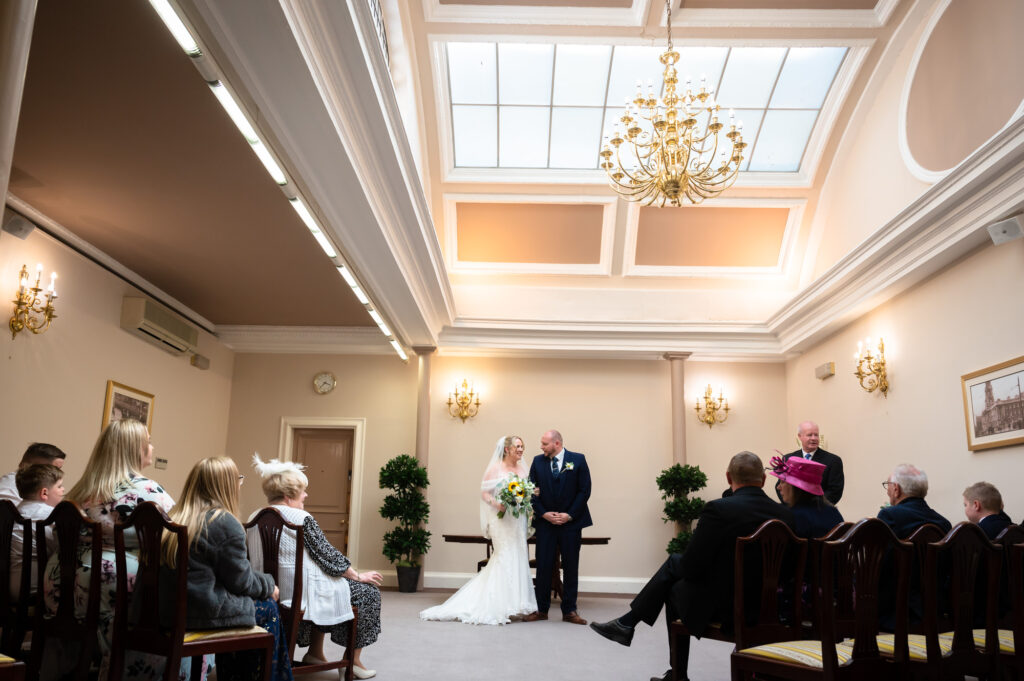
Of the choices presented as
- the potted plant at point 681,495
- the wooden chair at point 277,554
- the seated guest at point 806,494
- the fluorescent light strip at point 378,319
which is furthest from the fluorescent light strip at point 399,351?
the seated guest at point 806,494

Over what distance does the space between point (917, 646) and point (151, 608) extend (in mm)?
3036

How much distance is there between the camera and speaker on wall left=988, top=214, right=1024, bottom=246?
18.2 feet

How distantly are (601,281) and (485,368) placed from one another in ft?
6.46

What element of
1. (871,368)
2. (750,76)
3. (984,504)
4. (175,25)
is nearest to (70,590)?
(175,25)

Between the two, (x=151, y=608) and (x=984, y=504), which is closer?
(x=151, y=608)

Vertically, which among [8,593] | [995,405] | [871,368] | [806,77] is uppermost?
[806,77]

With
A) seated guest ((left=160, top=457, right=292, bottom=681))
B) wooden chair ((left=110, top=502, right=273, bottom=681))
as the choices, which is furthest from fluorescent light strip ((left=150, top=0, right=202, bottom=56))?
wooden chair ((left=110, top=502, right=273, bottom=681))

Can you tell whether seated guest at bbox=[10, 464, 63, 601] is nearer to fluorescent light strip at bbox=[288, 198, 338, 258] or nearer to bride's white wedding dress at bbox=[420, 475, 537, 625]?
fluorescent light strip at bbox=[288, 198, 338, 258]

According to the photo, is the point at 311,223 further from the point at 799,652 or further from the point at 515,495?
the point at 799,652

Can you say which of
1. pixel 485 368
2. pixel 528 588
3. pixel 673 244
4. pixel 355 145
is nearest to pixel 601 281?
pixel 673 244

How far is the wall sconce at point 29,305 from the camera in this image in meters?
6.32

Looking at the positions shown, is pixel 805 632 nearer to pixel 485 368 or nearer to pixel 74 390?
pixel 74 390

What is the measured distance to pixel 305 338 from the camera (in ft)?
34.4

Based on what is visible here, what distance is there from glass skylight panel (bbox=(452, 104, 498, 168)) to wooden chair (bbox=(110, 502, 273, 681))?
7.20 metres
